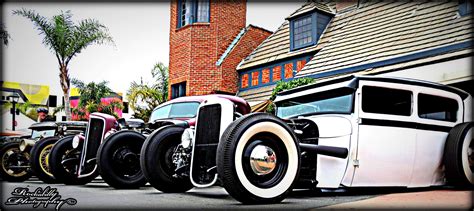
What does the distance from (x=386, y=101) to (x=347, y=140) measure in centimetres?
72

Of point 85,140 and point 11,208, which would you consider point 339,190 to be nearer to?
point 11,208

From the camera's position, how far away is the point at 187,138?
5.19m

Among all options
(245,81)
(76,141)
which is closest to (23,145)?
(76,141)

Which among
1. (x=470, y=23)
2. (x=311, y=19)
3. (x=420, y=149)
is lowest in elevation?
(x=420, y=149)

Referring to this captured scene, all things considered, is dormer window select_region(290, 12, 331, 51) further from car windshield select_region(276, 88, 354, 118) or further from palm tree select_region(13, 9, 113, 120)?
car windshield select_region(276, 88, 354, 118)

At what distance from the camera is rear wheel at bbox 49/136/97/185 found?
7.39 m

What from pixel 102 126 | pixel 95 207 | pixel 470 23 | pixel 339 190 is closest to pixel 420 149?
pixel 339 190

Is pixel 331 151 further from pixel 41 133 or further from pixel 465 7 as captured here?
pixel 41 133

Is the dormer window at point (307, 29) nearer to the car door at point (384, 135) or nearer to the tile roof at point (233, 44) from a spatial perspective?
the tile roof at point (233, 44)

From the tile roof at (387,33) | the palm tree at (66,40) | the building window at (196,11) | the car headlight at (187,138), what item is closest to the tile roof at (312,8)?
the tile roof at (387,33)

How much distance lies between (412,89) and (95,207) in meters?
3.74

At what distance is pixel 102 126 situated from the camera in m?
7.30

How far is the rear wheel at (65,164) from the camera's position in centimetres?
739

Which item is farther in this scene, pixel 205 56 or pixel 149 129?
pixel 205 56
